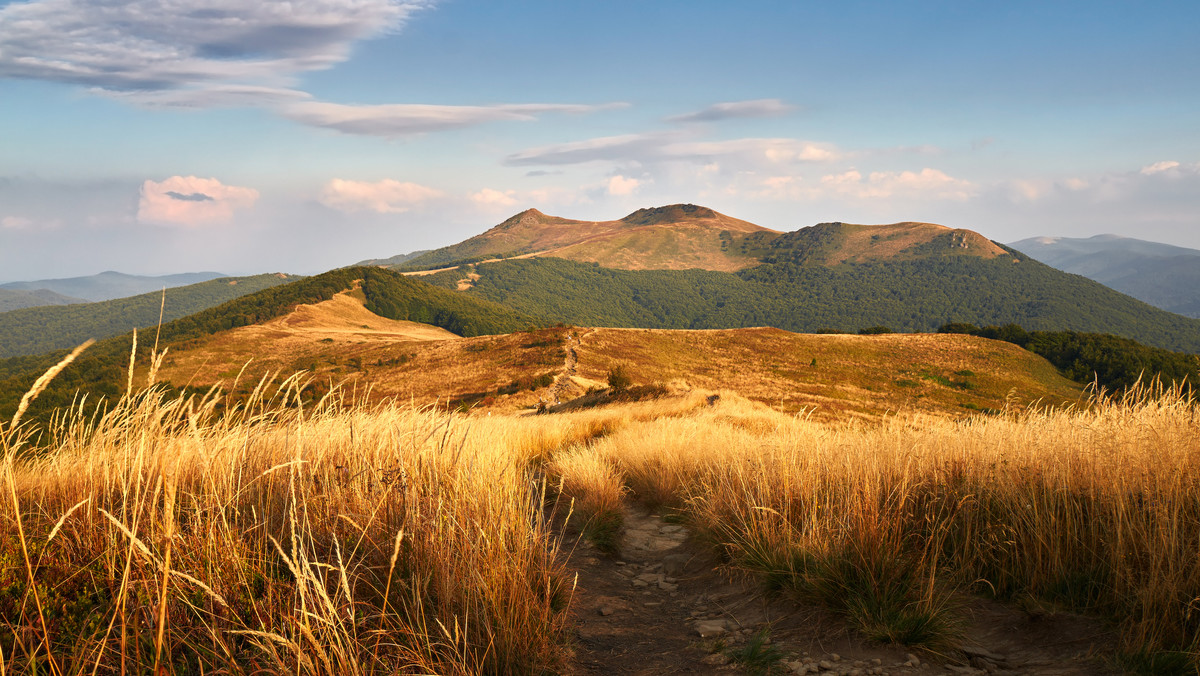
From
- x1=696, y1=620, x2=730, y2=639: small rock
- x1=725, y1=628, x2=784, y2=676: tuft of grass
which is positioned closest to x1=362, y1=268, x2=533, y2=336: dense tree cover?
x1=696, y1=620, x2=730, y2=639: small rock

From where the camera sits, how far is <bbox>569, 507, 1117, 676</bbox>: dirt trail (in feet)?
9.12

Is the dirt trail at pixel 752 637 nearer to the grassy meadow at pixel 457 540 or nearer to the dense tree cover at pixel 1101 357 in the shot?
the grassy meadow at pixel 457 540

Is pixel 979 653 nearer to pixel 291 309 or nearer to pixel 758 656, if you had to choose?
pixel 758 656

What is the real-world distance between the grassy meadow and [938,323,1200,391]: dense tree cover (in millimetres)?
77892

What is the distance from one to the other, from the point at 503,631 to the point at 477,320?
14106 cm

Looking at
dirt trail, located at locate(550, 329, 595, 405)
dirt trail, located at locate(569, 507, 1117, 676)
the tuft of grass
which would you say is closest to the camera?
dirt trail, located at locate(569, 507, 1117, 676)

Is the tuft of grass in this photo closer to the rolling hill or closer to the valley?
the valley

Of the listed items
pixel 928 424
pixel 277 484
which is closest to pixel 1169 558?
pixel 928 424

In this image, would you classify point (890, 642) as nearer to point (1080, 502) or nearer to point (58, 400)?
point (1080, 502)

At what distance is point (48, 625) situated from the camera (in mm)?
2338

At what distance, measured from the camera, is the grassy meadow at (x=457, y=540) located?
7.52 feet

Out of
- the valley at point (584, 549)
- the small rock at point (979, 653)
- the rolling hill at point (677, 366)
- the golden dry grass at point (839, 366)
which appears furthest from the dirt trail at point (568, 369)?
the small rock at point (979, 653)

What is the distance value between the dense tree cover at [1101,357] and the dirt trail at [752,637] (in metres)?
78.7

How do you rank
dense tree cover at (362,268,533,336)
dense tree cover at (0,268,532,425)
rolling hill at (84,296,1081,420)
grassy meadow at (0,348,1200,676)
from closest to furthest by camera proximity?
grassy meadow at (0,348,1200,676)
rolling hill at (84,296,1081,420)
dense tree cover at (0,268,532,425)
dense tree cover at (362,268,533,336)
